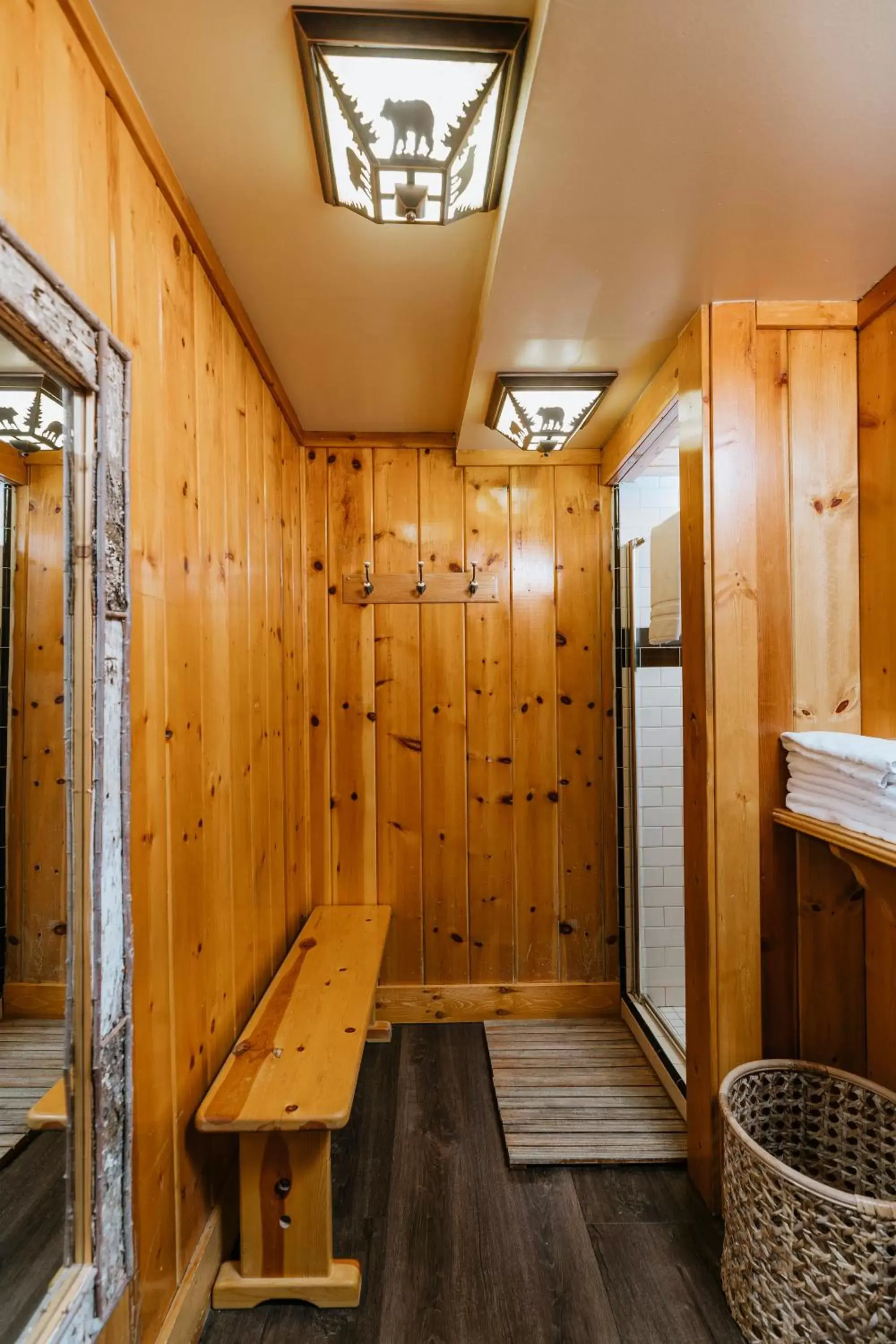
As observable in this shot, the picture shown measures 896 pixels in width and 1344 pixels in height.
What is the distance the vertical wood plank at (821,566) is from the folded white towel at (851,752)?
0.39 feet

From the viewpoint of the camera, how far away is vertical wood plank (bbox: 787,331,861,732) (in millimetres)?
1822

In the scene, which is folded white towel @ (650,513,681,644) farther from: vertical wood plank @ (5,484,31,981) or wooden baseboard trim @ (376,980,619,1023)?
vertical wood plank @ (5,484,31,981)

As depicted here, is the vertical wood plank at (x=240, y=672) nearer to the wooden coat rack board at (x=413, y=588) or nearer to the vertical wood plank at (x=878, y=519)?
the wooden coat rack board at (x=413, y=588)

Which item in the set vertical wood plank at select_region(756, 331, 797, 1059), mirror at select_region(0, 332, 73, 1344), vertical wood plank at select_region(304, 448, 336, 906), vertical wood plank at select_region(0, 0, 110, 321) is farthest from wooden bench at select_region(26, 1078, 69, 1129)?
vertical wood plank at select_region(304, 448, 336, 906)

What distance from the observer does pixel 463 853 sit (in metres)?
2.91

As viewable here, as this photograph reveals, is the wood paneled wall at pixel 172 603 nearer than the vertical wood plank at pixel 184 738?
Yes

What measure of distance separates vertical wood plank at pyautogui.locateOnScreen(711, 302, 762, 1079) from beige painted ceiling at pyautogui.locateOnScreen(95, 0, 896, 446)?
0.21 metres

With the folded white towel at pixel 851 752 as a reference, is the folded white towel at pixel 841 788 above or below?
below

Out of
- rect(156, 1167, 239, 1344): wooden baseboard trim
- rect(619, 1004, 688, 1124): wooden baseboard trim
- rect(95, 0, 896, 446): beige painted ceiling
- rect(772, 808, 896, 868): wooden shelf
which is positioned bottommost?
rect(619, 1004, 688, 1124): wooden baseboard trim

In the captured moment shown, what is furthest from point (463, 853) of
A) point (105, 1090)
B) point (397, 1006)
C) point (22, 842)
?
point (22, 842)

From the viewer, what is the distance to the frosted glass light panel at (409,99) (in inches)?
41.9

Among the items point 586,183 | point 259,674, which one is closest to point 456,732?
point 259,674

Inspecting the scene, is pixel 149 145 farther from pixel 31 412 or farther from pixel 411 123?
pixel 31 412

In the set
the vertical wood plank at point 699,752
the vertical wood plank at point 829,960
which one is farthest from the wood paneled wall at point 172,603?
the vertical wood plank at point 829,960
